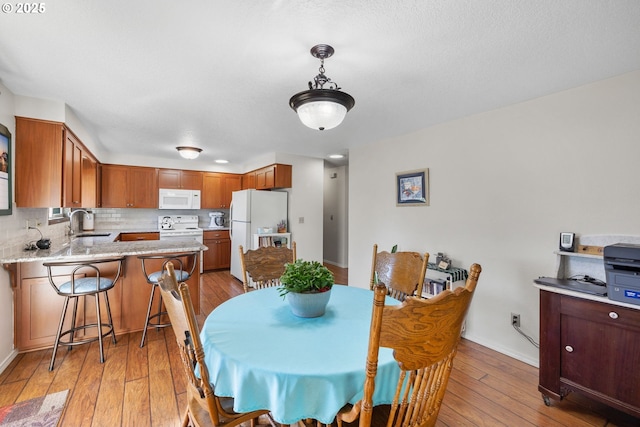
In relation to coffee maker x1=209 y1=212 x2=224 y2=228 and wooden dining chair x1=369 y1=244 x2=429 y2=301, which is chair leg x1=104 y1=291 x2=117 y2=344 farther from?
coffee maker x1=209 y1=212 x2=224 y2=228

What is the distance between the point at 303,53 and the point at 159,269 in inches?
104

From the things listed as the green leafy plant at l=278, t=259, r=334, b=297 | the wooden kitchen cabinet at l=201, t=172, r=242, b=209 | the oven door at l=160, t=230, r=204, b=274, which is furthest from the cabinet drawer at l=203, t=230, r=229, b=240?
the green leafy plant at l=278, t=259, r=334, b=297

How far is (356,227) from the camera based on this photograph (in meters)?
4.14

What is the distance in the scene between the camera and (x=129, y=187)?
17.1 feet

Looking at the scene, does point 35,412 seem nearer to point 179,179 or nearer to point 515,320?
point 515,320

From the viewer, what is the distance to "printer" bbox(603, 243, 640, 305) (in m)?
1.61

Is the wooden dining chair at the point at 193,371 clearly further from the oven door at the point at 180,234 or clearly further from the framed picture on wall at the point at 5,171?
the oven door at the point at 180,234

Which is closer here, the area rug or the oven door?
the area rug

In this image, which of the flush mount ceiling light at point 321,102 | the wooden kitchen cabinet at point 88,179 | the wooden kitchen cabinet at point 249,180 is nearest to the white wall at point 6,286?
the wooden kitchen cabinet at point 88,179

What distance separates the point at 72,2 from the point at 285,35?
3.36 ft

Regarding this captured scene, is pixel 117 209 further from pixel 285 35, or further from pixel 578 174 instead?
pixel 578 174

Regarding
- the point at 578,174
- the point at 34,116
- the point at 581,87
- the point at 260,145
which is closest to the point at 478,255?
the point at 578,174

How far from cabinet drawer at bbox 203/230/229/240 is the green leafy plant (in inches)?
183

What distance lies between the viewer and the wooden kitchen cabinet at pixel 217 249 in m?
5.63
